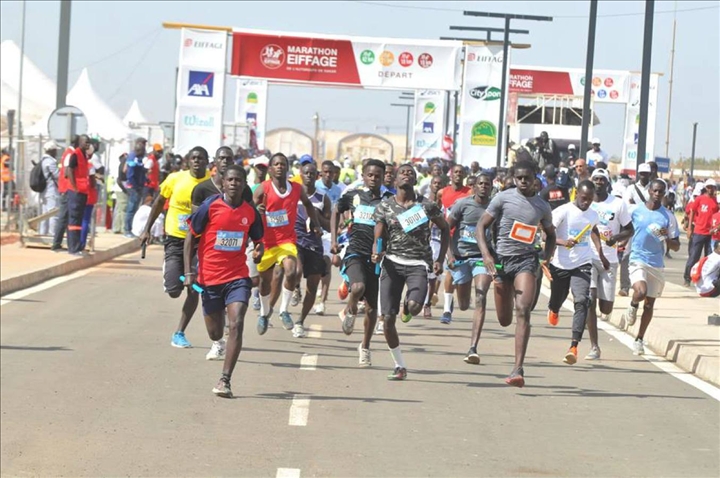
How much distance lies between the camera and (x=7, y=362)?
15.1 m

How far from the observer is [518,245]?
1129 cm

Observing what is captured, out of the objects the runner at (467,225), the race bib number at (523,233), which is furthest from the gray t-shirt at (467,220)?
the race bib number at (523,233)

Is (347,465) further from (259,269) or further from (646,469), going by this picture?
(259,269)

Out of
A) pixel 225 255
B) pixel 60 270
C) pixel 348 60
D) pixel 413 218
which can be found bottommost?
pixel 60 270

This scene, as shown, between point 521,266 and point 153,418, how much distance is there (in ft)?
11.5

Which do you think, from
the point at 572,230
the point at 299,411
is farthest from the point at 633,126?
the point at 299,411

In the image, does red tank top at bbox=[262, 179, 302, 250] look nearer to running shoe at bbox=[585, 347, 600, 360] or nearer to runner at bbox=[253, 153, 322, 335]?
runner at bbox=[253, 153, 322, 335]

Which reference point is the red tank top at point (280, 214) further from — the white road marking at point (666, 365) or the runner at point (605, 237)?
the white road marking at point (666, 365)

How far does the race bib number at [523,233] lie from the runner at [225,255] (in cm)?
192

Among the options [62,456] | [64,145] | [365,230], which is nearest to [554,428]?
[365,230]

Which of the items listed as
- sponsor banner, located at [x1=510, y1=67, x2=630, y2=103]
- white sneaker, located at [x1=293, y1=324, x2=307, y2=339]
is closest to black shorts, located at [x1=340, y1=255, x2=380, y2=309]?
white sneaker, located at [x1=293, y1=324, x2=307, y2=339]

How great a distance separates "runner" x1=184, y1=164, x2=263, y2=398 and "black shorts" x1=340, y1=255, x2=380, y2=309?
1973 mm

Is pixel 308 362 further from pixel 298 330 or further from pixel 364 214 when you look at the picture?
pixel 364 214

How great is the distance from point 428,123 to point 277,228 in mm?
37143
